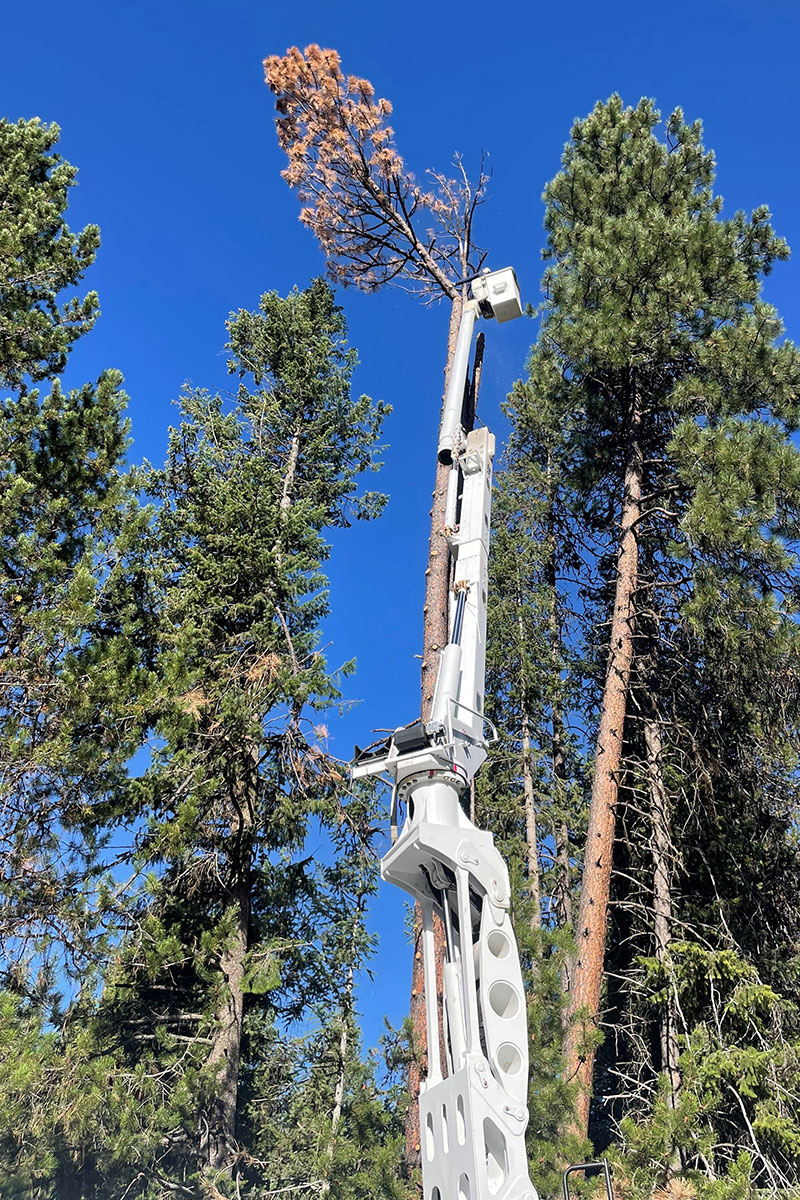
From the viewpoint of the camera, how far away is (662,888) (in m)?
Answer: 10.0

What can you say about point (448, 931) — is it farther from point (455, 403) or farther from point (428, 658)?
point (428, 658)

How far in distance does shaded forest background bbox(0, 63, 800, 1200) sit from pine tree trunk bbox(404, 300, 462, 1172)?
19 centimetres

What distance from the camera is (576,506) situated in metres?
13.8

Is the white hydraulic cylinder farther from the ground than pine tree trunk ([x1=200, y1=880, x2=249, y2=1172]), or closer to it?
farther from the ground

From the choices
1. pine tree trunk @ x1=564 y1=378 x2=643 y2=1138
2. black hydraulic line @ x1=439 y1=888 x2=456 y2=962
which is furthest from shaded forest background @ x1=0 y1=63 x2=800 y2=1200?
black hydraulic line @ x1=439 y1=888 x2=456 y2=962

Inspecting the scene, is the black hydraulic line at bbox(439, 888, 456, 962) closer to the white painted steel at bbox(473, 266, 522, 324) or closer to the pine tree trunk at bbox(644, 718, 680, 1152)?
the white painted steel at bbox(473, 266, 522, 324)

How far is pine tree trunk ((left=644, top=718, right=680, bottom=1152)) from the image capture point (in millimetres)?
9336

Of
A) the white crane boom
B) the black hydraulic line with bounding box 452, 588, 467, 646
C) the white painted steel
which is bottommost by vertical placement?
the white crane boom

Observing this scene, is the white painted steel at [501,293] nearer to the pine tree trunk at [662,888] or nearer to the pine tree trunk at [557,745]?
the pine tree trunk at [662,888]

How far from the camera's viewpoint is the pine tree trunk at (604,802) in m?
7.33

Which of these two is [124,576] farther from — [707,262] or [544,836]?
[544,836]

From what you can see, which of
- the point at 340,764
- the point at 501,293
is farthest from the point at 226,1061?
the point at 501,293

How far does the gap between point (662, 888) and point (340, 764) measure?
4.32 meters

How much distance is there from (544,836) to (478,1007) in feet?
39.9
